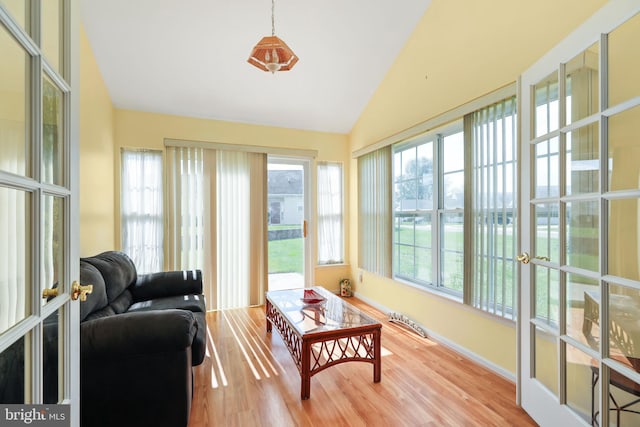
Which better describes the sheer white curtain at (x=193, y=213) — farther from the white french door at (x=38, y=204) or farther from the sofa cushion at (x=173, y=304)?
the white french door at (x=38, y=204)

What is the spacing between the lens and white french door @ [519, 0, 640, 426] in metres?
1.18

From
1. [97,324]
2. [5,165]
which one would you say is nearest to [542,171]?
[5,165]

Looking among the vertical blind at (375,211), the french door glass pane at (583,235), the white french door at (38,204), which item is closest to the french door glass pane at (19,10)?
the white french door at (38,204)

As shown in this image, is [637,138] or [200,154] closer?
[637,138]

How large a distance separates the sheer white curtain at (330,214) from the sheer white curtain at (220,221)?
879 mm

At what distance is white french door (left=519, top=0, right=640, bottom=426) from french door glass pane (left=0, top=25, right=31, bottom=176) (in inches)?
77.1

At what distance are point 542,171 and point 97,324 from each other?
2.53 m

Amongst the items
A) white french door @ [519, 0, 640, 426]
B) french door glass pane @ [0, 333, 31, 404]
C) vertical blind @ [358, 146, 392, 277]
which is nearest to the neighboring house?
vertical blind @ [358, 146, 392, 277]

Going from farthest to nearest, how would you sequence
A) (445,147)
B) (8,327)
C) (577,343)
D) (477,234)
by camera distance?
(445,147)
(477,234)
(577,343)
(8,327)

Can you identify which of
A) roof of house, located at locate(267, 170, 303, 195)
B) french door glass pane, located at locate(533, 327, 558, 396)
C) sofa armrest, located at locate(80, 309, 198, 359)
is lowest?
french door glass pane, located at locate(533, 327, 558, 396)

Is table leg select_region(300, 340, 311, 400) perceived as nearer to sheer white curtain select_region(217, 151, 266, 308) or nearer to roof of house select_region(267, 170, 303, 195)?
sheer white curtain select_region(217, 151, 266, 308)

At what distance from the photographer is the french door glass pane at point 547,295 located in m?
1.56

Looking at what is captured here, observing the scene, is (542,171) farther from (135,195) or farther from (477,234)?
(135,195)

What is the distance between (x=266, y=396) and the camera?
78.2 inches
